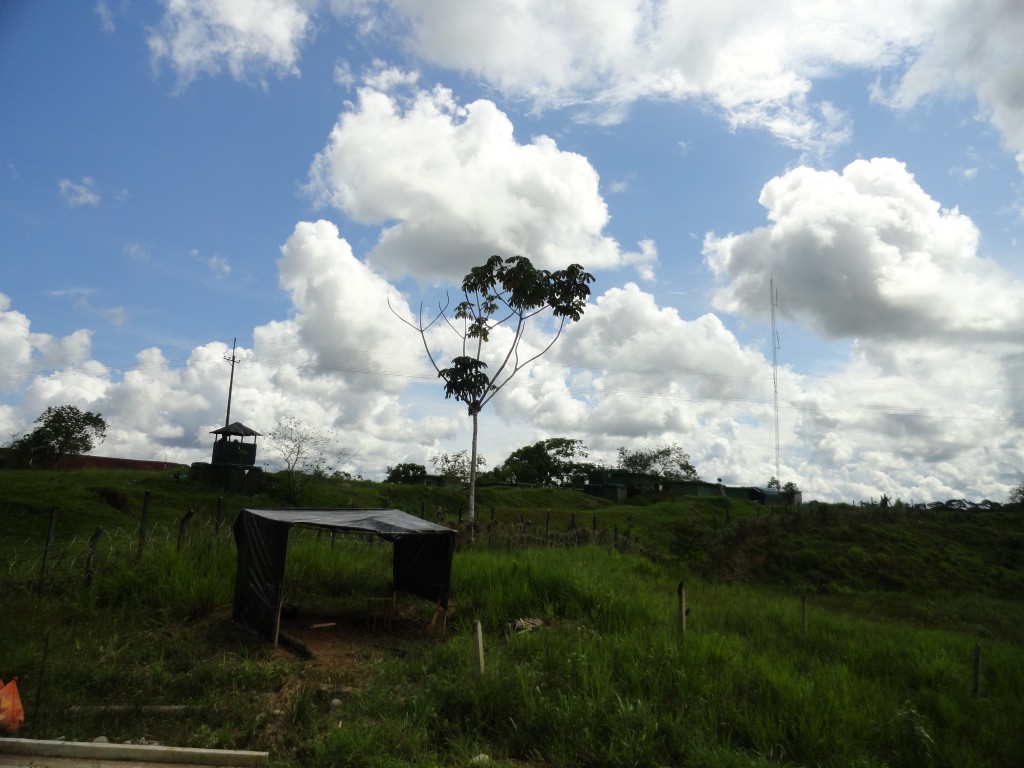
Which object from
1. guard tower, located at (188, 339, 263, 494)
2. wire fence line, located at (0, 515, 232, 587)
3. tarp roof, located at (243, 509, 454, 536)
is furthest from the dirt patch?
guard tower, located at (188, 339, 263, 494)

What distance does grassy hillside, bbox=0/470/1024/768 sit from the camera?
6.61 metres

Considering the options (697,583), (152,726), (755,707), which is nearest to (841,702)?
(755,707)

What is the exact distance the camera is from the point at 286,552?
1112 cm

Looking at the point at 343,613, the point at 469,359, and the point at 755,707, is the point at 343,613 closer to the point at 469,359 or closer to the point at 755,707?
the point at 755,707

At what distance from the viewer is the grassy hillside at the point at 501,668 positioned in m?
6.61

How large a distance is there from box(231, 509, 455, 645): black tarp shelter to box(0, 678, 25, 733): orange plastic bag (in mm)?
3067

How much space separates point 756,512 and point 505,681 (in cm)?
3559

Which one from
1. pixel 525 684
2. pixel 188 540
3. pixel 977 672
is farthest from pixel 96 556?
pixel 977 672

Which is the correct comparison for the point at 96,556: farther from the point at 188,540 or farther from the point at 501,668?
the point at 501,668

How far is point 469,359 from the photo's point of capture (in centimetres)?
2186

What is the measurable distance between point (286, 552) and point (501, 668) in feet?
15.4

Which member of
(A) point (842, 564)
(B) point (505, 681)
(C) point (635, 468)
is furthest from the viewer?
(C) point (635, 468)

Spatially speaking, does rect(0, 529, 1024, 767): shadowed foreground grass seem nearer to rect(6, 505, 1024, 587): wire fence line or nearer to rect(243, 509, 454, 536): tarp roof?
rect(6, 505, 1024, 587): wire fence line

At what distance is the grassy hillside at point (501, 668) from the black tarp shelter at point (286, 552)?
416 mm
